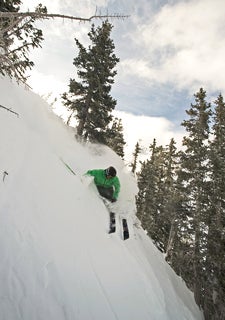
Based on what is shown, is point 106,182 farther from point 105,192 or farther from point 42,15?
point 42,15

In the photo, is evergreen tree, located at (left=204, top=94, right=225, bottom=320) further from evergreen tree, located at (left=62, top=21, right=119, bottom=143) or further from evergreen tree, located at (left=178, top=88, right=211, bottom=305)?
evergreen tree, located at (left=62, top=21, right=119, bottom=143)

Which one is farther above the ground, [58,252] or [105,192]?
[105,192]

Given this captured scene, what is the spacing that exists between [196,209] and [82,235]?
11.9 metres

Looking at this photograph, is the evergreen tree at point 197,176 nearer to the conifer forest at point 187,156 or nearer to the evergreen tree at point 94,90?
the conifer forest at point 187,156

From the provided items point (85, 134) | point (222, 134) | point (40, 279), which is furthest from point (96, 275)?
point (222, 134)

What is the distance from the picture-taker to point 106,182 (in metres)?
9.21

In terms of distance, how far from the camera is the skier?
353 inches

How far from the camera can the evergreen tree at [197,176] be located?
14438 millimetres

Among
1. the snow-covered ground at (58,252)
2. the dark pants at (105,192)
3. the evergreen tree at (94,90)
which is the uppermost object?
the evergreen tree at (94,90)

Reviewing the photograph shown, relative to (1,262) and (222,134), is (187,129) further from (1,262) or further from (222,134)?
(1,262)

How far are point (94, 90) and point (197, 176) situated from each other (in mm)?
10140

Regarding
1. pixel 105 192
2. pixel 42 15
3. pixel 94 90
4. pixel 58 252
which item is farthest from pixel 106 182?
pixel 94 90

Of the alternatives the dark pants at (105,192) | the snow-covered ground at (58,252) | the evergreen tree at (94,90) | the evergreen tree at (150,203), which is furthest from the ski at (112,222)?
the evergreen tree at (150,203)

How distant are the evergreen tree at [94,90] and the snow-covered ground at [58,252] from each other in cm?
1048
